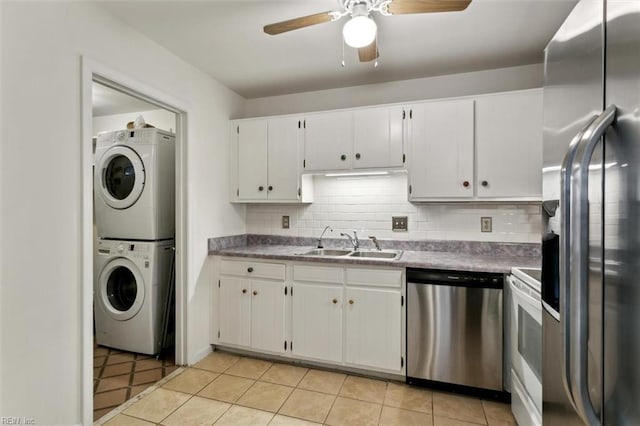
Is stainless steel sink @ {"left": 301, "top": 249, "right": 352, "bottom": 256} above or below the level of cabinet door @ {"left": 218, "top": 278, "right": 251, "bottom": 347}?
above

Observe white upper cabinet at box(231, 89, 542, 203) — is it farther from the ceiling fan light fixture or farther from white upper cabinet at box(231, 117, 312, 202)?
the ceiling fan light fixture

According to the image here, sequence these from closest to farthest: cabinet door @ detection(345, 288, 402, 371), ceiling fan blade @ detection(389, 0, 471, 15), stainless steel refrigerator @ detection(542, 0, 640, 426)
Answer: stainless steel refrigerator @ detection(542, 0, 640, 426) → ceiling fan blade @ detection(389, 0, 471, 15) → cabinet door @ detection(345, 288, 402, 371)

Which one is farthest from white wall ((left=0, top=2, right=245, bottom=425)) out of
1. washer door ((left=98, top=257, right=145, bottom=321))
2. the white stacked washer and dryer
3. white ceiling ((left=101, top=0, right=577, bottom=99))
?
washer door ((left=98, top=257, right=145, bottom=321))

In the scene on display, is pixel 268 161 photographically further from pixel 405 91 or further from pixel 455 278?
pixel 455 278

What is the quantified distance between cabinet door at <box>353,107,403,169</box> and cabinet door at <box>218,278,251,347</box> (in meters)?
1.43

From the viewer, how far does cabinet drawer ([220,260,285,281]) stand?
8.71 ft

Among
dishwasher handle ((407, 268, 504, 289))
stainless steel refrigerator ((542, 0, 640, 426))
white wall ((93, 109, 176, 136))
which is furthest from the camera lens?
white wall ((93, 109, 176, 136))

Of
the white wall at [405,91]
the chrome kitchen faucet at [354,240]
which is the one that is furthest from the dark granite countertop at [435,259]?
the white wall at [405,91]

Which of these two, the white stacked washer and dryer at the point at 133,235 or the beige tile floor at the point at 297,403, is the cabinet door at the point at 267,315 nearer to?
the beige tile floor at the point at 297,403

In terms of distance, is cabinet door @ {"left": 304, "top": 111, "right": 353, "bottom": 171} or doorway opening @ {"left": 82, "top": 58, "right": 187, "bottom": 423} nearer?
doorway opening @ {"left": 82, "top": 58, "right": 187, "bottom": 423}

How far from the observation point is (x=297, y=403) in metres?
2.14

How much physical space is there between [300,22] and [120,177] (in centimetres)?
224

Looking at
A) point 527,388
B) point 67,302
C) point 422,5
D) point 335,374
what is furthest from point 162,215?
point 527,388

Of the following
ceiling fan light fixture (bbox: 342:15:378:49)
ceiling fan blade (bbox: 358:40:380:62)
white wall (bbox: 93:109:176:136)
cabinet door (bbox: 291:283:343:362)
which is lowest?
cabinet door (bbox: 291:283:343:362)
